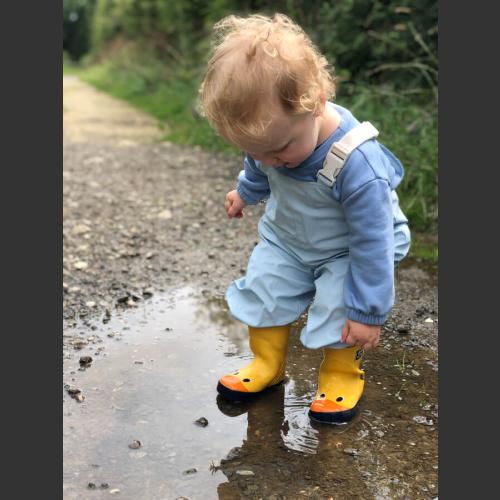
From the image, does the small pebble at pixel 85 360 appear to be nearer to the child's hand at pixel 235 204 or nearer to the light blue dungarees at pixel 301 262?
the light blue dungarees at pixel 301 262

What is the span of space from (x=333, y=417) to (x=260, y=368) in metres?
0.29

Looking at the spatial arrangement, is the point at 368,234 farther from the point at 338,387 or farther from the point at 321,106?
the point at 338,387

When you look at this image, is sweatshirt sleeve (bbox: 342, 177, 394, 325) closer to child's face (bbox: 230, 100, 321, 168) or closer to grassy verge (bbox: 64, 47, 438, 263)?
child's face (bbox: 230, 100, 321, 168)

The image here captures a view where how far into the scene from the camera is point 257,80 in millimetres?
1749

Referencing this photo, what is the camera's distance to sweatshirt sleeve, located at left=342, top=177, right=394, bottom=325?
6.38 ft

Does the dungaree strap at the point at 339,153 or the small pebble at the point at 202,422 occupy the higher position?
the dungaree strap at the point at 339,153

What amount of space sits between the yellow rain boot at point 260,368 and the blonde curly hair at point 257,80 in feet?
2.39

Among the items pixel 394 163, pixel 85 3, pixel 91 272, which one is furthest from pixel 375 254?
pixel 85 3

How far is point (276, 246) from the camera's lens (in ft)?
7.52

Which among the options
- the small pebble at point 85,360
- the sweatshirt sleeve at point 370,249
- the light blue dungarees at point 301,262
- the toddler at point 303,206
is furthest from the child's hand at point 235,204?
the small pebble at point 85,360

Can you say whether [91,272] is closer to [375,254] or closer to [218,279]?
[218,279]

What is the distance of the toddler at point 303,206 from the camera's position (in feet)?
5.84

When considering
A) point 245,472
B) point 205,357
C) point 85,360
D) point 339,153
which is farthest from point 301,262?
point 85,360

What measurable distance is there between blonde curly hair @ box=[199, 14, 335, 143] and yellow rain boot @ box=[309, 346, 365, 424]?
2.62 feet
